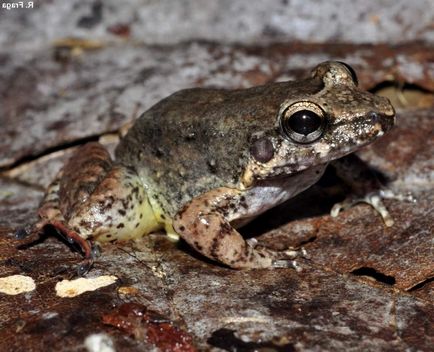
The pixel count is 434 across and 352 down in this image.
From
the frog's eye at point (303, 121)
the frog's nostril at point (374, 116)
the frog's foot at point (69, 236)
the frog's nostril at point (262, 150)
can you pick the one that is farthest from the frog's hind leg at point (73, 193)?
the frog's nostril at point (374, 116)

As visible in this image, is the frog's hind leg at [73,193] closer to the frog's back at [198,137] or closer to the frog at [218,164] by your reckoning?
the frog at [218,164]

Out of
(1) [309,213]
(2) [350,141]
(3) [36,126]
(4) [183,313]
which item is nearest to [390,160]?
(1) [309,213]

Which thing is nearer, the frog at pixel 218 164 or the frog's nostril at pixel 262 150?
A: the frog at pixel 218 164

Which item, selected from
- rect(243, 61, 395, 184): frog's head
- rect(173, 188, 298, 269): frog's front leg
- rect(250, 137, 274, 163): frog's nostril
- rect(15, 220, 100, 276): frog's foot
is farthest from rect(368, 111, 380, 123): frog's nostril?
rect(15, 220, 100, 276): frog's foot

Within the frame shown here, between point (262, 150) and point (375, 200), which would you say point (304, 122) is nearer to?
point (262, 150)

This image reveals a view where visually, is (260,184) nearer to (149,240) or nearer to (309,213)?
(309,213)

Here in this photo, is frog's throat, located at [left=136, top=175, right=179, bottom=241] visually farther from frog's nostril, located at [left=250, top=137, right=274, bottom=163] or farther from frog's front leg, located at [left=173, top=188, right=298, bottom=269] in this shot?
frog's nostril, located at [left=250, top=137, right=274, bottom=163]
